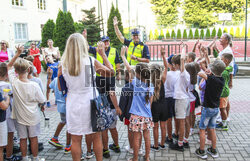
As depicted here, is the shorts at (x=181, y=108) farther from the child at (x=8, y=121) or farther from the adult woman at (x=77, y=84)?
the child at (x=8, y=121)

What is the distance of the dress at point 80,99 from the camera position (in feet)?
9.40

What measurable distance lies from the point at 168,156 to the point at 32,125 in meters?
2.38

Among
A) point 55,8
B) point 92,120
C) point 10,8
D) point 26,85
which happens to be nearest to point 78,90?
point 92,120

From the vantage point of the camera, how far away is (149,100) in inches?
144

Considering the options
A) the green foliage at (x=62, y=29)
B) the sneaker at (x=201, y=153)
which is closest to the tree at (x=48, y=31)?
the green foliage at (x=62, y=29)

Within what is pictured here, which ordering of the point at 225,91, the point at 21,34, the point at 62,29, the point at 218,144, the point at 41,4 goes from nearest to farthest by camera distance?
1. the point at 218,144
2. the point at 225,91
3. the point at 62,29
4. the point at 21,34
5. the point at 41,4

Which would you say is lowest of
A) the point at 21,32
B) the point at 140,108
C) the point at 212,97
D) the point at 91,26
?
the point at 140,108

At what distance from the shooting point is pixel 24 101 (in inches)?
141

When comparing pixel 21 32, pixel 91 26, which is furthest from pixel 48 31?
pixel 21 32

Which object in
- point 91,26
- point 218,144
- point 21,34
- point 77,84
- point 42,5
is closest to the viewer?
point 77,84

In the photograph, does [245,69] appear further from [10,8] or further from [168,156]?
[10,8]

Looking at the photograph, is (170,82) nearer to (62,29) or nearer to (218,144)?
(218,144)

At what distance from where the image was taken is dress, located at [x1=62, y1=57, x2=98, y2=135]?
2865 mm

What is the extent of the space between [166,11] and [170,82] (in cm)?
4655
